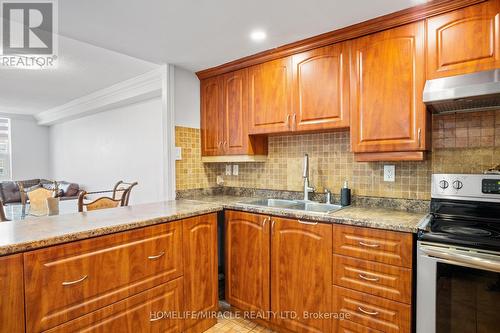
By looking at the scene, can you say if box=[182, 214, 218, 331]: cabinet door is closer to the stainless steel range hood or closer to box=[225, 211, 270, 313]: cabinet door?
box=[225, 211, 270, 313]: cabinet door

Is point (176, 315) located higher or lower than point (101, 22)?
lower

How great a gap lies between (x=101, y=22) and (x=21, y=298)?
1.67 m

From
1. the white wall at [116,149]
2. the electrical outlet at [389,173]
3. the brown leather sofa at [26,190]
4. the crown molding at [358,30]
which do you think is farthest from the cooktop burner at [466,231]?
the brown leather sofa at [26,190]

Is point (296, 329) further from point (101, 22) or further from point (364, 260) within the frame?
point (101, 22)

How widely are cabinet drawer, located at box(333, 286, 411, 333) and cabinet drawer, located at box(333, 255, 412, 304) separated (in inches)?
1.5

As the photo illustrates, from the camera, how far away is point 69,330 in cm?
133

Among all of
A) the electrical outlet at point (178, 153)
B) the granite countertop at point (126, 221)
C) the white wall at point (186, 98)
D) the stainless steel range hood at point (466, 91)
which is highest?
the white wall at point (186, 98)

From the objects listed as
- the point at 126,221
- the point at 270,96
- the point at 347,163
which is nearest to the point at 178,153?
the point at 270,96

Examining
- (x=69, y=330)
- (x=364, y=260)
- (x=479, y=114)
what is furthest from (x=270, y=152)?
(x=69, y=330)

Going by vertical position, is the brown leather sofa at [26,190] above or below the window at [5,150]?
below

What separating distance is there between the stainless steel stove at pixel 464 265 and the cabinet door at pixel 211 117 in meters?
1.95

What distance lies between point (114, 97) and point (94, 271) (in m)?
3.45

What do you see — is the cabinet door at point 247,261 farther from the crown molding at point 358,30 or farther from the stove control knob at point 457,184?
the crown molding at point 358,30

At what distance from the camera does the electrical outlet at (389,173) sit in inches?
80.0
